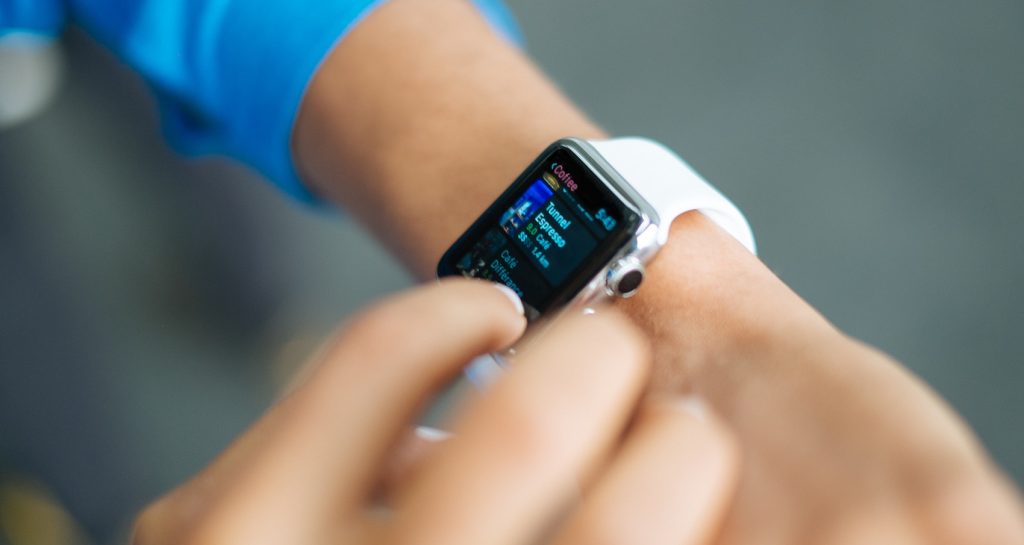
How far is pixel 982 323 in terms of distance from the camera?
1.08 meters

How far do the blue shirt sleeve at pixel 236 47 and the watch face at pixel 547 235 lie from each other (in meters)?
0.19

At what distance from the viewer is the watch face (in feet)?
1.65

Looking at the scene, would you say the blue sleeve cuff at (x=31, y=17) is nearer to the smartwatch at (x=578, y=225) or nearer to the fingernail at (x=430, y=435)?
the smartwatch at (x=578, y=225)

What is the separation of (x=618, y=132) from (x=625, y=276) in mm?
693

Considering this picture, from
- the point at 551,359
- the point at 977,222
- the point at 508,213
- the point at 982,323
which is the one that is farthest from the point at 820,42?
the point at 551,359

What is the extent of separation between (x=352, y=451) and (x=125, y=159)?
87 cm

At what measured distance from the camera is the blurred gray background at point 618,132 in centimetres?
101

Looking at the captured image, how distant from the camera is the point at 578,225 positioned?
52 centimetres

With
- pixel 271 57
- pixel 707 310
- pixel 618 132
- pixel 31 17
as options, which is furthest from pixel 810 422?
pixel 618 132

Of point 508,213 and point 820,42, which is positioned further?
point 820,42

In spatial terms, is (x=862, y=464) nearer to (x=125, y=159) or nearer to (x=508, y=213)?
(x=508, y=213)

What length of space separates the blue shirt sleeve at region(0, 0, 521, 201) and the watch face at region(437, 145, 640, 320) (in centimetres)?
19

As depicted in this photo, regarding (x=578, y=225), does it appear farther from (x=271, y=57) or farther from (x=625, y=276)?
(x=271, y=57)

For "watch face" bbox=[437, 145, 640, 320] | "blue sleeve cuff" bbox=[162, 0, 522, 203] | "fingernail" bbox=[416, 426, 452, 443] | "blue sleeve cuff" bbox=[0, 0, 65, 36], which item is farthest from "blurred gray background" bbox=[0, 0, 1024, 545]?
"fingernail" bbox=[416, 426, 452, 443]
